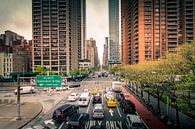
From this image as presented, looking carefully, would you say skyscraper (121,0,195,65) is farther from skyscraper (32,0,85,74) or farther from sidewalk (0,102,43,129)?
sidewalk (0,102,43,129)

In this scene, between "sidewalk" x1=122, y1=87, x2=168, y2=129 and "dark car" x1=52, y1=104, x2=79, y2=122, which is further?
"dark car" x1=52, y1=104, x2=79, y2=122

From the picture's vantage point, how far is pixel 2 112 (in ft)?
105

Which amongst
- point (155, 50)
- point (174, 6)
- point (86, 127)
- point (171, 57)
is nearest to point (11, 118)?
point (86, 127)

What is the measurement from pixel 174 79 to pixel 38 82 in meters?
23.1

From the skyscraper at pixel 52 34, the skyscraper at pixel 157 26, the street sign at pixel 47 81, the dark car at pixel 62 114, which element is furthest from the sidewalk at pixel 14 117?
the skyscraper at pixel 52 34

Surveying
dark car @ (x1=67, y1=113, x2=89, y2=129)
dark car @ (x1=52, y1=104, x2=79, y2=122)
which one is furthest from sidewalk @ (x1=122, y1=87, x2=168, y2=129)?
dark car @ (x1=52, y1=104, x2=79, y2=122)

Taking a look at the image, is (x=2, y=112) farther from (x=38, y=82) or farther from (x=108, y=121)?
(x=108, y=121)

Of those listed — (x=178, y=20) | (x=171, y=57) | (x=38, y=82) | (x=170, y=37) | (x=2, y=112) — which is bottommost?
(x=2, y=112)

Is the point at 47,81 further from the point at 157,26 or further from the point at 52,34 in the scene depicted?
the point at 52,34

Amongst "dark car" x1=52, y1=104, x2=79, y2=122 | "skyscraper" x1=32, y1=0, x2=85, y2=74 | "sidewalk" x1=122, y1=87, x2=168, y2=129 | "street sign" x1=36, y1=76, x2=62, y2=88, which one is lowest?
"sidewalk" x1=122, y1=87, x2=168, y2=129

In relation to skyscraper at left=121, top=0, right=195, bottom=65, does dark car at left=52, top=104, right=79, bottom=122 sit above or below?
below

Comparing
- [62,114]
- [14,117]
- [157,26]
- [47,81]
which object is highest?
[157,26]

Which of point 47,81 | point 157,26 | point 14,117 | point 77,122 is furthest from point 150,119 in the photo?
point 157,26

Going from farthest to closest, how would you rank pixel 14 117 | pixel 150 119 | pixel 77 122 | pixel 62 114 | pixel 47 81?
pixel 47 81
pixel 14 117
pixel 150 119
pixel 62 114
pixel 77 122
